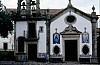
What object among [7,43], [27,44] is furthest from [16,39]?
[7,43]

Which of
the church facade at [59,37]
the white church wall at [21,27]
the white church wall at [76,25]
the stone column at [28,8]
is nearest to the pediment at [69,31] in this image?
the church facade at [59,37]

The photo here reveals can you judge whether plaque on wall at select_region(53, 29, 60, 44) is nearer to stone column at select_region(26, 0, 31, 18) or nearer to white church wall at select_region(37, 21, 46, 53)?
white church wall at select_region(37, 21, 46, 53)

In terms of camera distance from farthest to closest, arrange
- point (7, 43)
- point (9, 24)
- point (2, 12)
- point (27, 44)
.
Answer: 1. point (7, 43)
2. point (27, 44)
3. point (9, 24)
4. point (2, 12)

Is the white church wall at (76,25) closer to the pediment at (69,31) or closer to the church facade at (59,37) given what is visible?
the church facade at (59,37)

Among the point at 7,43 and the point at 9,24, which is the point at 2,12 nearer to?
the point at 9,24

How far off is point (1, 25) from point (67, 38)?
26.1 feet

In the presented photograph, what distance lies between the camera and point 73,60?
31719mm

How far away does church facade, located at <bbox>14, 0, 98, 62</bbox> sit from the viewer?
103 feet

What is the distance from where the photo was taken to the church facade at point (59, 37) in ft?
103

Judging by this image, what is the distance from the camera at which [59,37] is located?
31812mm

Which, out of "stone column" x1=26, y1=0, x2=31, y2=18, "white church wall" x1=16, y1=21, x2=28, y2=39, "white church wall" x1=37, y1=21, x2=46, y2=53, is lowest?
"white church wall" x1=37, y1=21, x2=46, y2=53

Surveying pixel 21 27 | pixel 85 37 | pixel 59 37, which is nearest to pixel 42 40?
pixel 59 37

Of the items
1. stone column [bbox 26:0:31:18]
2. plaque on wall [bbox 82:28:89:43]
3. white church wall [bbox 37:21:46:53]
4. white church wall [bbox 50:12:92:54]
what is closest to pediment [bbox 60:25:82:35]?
white church wall [bbox 50:12:92:54]

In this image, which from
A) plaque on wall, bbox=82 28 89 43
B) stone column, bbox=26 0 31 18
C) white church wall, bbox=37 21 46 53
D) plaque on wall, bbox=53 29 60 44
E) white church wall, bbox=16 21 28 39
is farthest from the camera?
stone column, bbox=26 0 31 18
